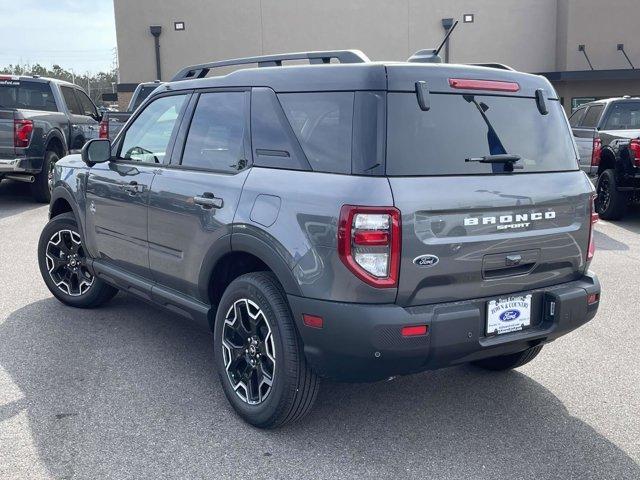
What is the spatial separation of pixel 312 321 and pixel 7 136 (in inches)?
366

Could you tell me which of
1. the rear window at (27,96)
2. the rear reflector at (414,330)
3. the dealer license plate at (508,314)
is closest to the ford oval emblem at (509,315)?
the dealer license plate at (508,314)

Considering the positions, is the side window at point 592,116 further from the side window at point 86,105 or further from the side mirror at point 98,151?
the side window at point 86,105

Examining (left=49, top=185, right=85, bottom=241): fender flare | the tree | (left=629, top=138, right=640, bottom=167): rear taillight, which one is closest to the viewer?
(left=49, top=185, right=85, bottom=241): fender flare

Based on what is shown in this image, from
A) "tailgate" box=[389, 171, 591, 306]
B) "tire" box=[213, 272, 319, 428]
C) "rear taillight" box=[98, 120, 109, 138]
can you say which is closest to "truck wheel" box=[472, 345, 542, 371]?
"tailgate" box=[389, 171, 591, 306]

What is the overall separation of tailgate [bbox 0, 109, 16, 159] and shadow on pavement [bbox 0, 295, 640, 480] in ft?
22.5

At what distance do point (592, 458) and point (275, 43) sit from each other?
1852 cm

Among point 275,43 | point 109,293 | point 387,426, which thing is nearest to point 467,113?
point 387,426

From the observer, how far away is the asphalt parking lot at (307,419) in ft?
10.8

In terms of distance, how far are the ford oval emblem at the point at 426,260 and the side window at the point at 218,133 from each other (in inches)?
47.9

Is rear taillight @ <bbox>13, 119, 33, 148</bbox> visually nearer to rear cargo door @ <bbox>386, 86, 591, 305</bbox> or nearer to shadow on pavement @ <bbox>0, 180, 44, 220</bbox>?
shadow on pavement @ <bbox>0, 180, 44, 220</bbox>

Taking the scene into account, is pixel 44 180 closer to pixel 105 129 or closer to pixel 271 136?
pixel 105 129

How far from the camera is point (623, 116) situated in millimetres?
11398

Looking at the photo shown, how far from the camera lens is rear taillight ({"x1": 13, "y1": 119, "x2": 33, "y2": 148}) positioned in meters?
10.9

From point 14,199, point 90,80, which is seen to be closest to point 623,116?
point 14,199
